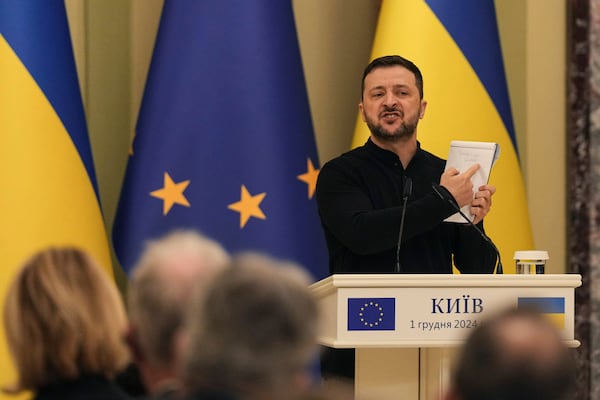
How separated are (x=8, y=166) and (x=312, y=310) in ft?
10.9

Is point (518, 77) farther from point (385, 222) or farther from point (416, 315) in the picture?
point (416, 315)

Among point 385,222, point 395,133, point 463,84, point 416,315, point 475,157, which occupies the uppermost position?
point 463,84

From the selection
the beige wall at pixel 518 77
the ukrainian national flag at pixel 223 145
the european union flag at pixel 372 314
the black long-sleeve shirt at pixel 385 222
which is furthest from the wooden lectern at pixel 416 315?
the beige wall at pixel 518 77

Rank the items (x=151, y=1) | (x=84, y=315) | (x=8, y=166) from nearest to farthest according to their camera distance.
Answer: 1. (x=84, y=315)
2. (x=8, y=166)
3. (x=151, y=1)

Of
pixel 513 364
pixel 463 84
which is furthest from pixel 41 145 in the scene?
pixel 513 364

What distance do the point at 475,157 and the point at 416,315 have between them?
2.16 feet

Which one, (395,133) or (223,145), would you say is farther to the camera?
(223,145)

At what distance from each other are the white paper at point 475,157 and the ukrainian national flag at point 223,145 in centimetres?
139

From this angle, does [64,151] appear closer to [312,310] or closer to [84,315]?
[84,315]

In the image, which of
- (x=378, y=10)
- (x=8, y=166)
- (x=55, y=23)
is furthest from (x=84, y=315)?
(x=378, y=10)

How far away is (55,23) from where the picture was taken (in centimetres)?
478

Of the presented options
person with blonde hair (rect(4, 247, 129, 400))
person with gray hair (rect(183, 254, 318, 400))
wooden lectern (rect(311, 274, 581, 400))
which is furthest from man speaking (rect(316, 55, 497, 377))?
person with gray hair (rect(183, 254, 318, 400))

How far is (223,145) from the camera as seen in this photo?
16.2 ft

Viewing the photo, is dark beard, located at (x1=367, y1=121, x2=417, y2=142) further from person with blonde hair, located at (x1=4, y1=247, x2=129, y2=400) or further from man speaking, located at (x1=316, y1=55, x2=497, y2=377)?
person with blonde hair, located at (x1=4, y1=247, x2=129, y2=400)
